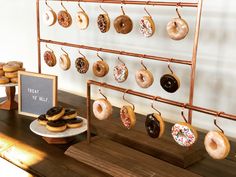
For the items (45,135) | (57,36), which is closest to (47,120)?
(45,135)

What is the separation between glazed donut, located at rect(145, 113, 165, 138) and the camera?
0.89 metres

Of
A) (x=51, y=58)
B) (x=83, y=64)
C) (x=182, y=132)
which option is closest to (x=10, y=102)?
(x=51, y=58)

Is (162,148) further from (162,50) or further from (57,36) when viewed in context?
(57,36)

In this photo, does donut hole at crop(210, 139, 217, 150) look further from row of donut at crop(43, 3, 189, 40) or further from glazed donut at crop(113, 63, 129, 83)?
glazed donut at crop(113, 63, 129, 83)

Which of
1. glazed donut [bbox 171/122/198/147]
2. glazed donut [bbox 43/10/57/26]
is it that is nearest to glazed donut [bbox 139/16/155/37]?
glazed donut [bbox 171/122/198/147]

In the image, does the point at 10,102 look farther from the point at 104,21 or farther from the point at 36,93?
the point at 104,21

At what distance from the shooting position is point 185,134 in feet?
2.79

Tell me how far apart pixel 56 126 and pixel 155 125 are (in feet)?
1.17

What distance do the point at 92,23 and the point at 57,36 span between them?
0.93 ft

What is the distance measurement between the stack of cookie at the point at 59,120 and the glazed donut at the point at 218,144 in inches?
18.9

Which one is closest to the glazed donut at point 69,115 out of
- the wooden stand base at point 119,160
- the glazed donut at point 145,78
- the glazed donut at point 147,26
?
the wooden stand base at point 119,160

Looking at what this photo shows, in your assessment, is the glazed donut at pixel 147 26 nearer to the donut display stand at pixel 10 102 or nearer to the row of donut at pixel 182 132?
the row of donut at pixel 182 132

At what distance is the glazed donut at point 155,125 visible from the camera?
2.92 ft

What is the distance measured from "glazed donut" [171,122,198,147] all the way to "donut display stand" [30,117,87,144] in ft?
1.20
